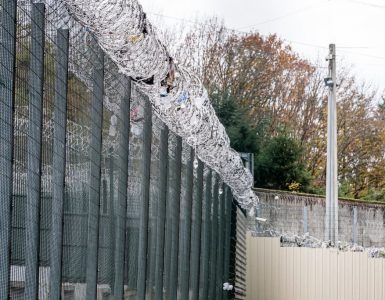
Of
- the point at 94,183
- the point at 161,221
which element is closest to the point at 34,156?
the point at 94,183

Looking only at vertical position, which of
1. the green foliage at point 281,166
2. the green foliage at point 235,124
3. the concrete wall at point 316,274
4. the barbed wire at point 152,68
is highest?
the green foliage at point 235,124

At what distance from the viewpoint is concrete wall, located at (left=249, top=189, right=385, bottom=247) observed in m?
26.3

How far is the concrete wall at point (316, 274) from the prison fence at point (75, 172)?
13.0 feet

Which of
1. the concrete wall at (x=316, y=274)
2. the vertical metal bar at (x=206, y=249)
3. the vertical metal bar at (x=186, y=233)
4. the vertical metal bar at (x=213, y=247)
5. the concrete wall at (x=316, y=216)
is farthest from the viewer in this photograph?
the concrete wall at (x=316, y=216)

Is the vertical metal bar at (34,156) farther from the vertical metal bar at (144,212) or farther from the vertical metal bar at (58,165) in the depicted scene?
the vertical metal bar at (144,212)

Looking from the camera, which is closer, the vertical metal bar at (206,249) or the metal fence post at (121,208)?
the metal fence post at (121,208)

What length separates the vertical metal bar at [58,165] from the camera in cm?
318

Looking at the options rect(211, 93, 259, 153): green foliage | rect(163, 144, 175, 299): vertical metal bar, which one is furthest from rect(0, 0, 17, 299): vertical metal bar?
rect(211, 93, 259, 153): green foliage

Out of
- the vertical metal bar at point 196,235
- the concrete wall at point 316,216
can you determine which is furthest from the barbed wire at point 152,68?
the concrete wall at point 316,216

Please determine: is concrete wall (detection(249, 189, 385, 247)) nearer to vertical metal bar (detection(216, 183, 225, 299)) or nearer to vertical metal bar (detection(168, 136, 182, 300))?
vertical metal bar (detection(216, 183, 225, 299))

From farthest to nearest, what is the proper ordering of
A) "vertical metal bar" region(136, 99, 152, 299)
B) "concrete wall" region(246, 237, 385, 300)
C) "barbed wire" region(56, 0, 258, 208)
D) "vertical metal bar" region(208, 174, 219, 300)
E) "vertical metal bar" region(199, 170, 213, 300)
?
"concrete wall" region(246, 237, 385, 300) < "vertical metal bar" region(208, 174, 219, 300) < "vertical metal bar" region(199, 170, 213, 300) < "vertical metal bar" region(136, 99, 152, 299) < "barbed wire" region(56, 0, 258, 208)

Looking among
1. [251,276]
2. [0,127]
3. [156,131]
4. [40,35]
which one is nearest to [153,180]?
[156,131]

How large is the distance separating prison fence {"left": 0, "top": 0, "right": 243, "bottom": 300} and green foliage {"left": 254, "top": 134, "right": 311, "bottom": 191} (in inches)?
1022

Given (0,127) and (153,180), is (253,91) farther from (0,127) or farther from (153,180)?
(0,127)
